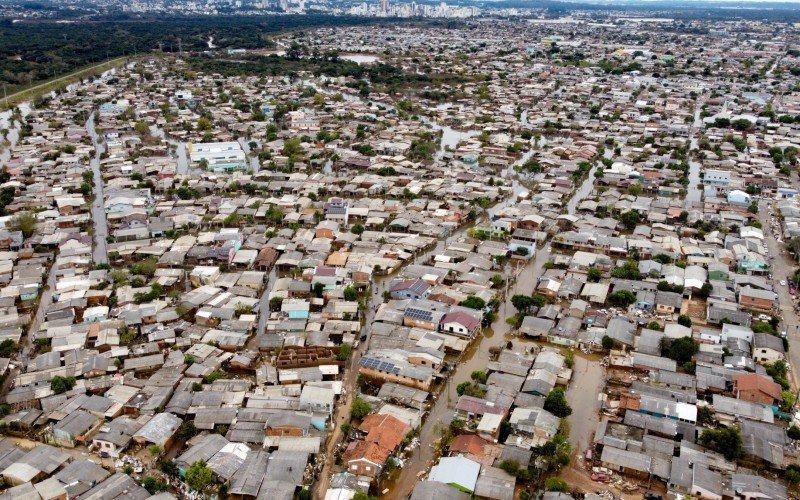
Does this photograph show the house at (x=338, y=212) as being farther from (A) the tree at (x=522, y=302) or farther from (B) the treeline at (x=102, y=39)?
(B) the treeline at (x=102, y=39)

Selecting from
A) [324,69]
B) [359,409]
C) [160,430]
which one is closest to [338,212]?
[359,409]

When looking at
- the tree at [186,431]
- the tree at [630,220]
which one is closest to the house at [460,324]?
the tree at [186,431]

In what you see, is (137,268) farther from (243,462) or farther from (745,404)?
(745,404)

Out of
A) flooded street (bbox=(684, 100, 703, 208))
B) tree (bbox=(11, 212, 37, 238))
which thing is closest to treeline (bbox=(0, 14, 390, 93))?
tree (bbox=(11, 212, 37, 238))

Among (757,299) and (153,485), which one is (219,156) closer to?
(153,485)

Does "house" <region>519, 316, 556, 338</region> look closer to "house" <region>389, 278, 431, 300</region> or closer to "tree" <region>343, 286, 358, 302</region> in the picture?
"house" <region>389, 278, 431, 300</region>

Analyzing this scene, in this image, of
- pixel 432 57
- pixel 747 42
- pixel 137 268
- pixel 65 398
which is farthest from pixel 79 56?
pixel 747 42
